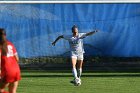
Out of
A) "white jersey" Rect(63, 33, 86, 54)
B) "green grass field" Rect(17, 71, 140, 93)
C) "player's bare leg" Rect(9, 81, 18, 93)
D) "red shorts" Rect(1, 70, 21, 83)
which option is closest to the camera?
"red shorts" Rect(1, 70, 21, 83)

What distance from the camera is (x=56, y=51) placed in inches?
1320

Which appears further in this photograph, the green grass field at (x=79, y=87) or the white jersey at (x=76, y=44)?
the white jersey at (x=76, y=44)

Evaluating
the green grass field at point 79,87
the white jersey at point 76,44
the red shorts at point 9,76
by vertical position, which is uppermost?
the red shorts at point 9,76

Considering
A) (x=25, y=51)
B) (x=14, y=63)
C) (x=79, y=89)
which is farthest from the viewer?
(x=25, y=51)

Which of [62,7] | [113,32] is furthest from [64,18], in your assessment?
[113,32]

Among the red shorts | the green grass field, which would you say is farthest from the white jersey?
the red shorts

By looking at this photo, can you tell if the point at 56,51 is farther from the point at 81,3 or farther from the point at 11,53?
the point at 11,53

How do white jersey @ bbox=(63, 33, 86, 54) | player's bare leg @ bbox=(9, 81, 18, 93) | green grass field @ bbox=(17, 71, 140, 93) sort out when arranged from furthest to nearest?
white jersey @ bbox=(63, 33, 86, 54) < green grass field @ bbox=(17, 71, 140, 93) < player's bare leg @ bbox=(9, 81, 18, 93)

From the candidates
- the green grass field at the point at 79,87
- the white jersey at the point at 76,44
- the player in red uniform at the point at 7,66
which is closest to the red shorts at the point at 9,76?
the player in red uniform at the point at 7,66

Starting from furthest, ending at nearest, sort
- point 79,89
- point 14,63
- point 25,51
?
point 25,51
point 79,89
point 14,63

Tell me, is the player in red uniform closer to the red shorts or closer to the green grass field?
the red shorts

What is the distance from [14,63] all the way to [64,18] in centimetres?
1963

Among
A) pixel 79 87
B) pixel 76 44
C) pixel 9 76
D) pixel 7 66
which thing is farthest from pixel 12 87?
pixel 76 44

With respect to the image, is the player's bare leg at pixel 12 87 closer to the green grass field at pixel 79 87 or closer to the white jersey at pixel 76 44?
the green grass field at pixel 79 87
